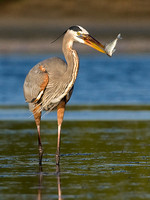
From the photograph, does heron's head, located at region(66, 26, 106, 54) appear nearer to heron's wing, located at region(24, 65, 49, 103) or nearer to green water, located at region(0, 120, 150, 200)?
heron's wing, located at region(24, 65, 49, 103)

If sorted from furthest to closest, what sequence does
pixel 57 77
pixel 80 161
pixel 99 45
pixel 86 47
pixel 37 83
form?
pixel 86 47 → pixel 37 83 → pixel 57 77 → pixel 99 45 → pixel 80 161

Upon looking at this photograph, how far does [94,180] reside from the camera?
8461 mm

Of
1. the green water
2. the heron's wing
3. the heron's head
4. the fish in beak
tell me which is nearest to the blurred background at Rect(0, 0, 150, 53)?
the green water

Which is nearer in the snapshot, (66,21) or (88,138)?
(88,138)

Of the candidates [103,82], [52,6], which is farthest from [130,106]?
[52,6]

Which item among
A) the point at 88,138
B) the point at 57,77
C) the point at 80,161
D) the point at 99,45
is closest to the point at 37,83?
the point at 57,77

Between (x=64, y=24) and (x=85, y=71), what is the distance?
23.5 m

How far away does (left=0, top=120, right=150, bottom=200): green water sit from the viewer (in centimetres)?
788

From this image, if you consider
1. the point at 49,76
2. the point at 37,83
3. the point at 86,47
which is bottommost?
the point at 86,47

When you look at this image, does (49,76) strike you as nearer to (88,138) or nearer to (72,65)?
(72,65)

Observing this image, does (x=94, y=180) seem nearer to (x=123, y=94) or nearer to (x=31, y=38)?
(x=123, y=94)

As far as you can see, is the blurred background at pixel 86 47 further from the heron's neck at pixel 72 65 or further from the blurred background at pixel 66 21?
the heron's neck at pixel 72 65

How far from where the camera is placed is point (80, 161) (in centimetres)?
987

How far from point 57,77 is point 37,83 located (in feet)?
1.10
